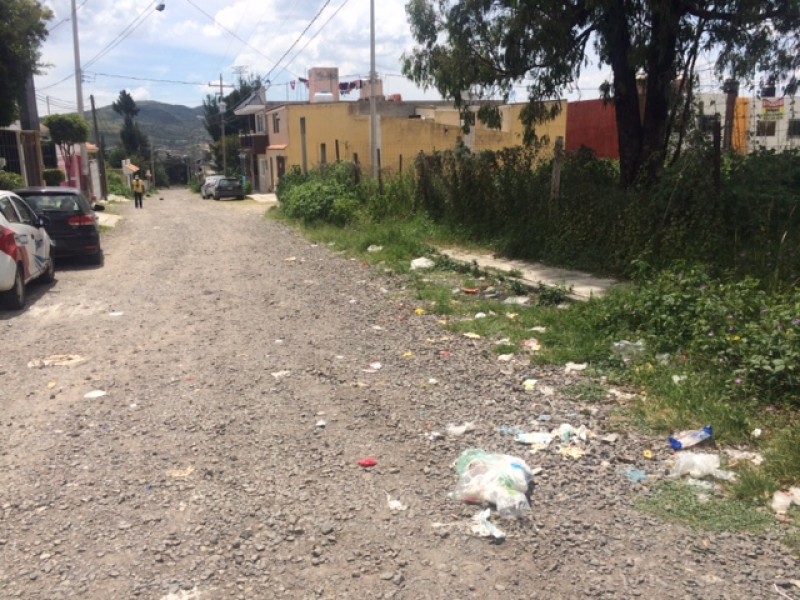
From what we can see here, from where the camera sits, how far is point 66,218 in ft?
42.4

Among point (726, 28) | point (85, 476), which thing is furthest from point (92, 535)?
point (726, 28)

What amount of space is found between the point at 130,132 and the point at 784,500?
9379cm

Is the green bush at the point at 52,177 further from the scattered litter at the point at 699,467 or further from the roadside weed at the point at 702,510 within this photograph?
the roadside weed at the point at 702,510

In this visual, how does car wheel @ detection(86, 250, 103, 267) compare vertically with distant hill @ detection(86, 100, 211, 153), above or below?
below

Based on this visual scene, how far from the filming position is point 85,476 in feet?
14.2

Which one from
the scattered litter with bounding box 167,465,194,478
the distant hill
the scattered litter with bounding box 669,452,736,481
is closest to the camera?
the scattered litter with bounding box 669,452,736,481

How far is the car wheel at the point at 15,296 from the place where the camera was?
916 cm

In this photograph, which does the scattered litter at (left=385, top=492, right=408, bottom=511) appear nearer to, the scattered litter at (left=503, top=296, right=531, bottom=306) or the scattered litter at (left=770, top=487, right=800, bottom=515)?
the scattered litter at (left=770, top=487, right=800, bottom=515)

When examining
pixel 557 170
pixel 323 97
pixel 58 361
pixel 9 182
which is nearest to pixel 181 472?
pixel 58 361

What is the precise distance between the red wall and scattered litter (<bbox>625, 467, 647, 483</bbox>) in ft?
54.2

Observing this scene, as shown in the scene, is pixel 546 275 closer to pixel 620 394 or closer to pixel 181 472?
pixel 620 394

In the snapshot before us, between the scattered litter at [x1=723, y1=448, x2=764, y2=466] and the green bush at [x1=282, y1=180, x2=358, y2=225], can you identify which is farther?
the green bush at [x1=282, y1=180, x2=358, y2=225]

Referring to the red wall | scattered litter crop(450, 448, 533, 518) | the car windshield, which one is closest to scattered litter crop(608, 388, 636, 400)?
scattered litter crop(450, 448, 533, 518)

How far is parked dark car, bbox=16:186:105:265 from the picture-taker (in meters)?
12.8
